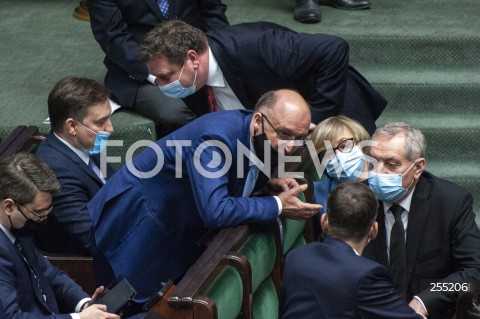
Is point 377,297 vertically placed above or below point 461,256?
above

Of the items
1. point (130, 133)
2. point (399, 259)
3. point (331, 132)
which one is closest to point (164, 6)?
point (130, 133)

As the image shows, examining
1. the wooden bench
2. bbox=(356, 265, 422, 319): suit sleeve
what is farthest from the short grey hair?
bbox=(356, 265, 422, 319): suit sleeve

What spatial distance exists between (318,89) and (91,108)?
896mm

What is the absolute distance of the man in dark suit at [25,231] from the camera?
3.17 metres

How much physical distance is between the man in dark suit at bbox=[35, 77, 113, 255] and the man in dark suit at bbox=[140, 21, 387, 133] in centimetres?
27

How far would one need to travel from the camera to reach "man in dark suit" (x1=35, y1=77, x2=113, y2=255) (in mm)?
3705

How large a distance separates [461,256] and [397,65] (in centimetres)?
183

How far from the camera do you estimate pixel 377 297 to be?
2.86m

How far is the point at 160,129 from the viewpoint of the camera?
4.64m

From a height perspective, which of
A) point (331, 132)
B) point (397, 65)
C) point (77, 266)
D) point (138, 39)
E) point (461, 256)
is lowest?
point (397, 65)

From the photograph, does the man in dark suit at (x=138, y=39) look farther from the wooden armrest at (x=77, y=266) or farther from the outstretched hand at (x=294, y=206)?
the outstretched hand at (x=294, y=206)

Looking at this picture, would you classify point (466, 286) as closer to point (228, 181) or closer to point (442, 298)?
point (442, 298)

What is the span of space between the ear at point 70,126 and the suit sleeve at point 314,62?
0.78 metres

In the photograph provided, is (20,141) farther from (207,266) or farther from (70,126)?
(207,266)
